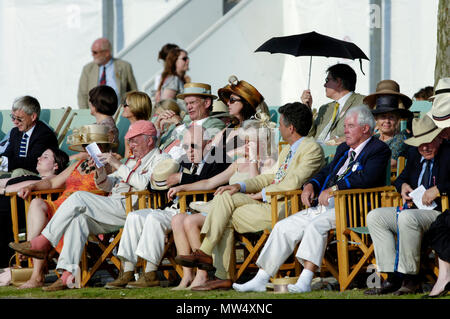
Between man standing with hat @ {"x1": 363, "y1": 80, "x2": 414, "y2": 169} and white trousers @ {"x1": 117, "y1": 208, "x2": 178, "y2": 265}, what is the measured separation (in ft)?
6.29

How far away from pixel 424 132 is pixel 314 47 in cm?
260

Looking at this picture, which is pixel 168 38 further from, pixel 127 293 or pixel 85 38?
pixel 127 293

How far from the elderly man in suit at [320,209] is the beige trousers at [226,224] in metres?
0.25

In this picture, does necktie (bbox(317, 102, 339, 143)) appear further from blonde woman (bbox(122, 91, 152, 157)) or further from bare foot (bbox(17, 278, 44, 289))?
bare foot (bbox(17, 278, 44, 289))

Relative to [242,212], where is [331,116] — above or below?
above

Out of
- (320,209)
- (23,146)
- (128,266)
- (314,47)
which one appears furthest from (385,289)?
(23,146)

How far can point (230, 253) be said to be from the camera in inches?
319

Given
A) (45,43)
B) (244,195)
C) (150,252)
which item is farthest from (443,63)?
(45,43)

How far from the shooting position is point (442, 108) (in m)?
7.70

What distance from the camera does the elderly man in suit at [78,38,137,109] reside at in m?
12.3

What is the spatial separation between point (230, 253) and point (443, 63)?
3.57 metres

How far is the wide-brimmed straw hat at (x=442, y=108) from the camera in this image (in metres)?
7.61

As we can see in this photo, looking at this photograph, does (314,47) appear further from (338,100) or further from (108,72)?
(108,72)

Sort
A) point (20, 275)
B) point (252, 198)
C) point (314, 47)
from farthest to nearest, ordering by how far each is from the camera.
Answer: point (314, 47)
point (20, 275)
point (252, 198)
